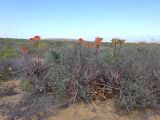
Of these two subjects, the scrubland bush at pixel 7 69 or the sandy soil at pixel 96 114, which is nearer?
the sandy soil at pixel 96 114

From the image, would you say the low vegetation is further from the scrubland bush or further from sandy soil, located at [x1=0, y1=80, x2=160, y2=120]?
the scrubland bush

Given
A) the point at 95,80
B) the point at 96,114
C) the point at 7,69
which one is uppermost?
the point at 95,80

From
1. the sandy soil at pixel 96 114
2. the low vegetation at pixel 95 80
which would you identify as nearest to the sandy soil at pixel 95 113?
the sandy soil at pixel 96 114

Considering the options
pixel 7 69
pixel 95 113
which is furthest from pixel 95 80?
pixel 7 69

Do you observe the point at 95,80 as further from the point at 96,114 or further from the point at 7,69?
the point at 7,69

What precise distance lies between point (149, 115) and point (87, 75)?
4.98 feet

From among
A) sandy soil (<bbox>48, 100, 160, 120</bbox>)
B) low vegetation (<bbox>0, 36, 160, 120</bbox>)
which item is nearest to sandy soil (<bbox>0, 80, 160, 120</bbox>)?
sandy soil (<bbox>48, 100, 160, 120</bbox>)

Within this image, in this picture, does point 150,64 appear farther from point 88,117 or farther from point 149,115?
point 88,117

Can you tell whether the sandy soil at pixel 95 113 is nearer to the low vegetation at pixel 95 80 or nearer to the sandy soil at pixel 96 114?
the sandy soil at pixel 96 114

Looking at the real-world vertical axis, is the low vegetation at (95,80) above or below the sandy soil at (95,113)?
above

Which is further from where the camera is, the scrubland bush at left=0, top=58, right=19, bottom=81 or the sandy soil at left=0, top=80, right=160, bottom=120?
the scrubland bush at left=0, top=58, right=19, bottom=81

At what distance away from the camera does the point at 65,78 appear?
6457 millimetres

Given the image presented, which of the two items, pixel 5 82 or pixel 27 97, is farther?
pixel 5 82

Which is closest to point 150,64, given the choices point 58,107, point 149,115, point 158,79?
point 158,79
